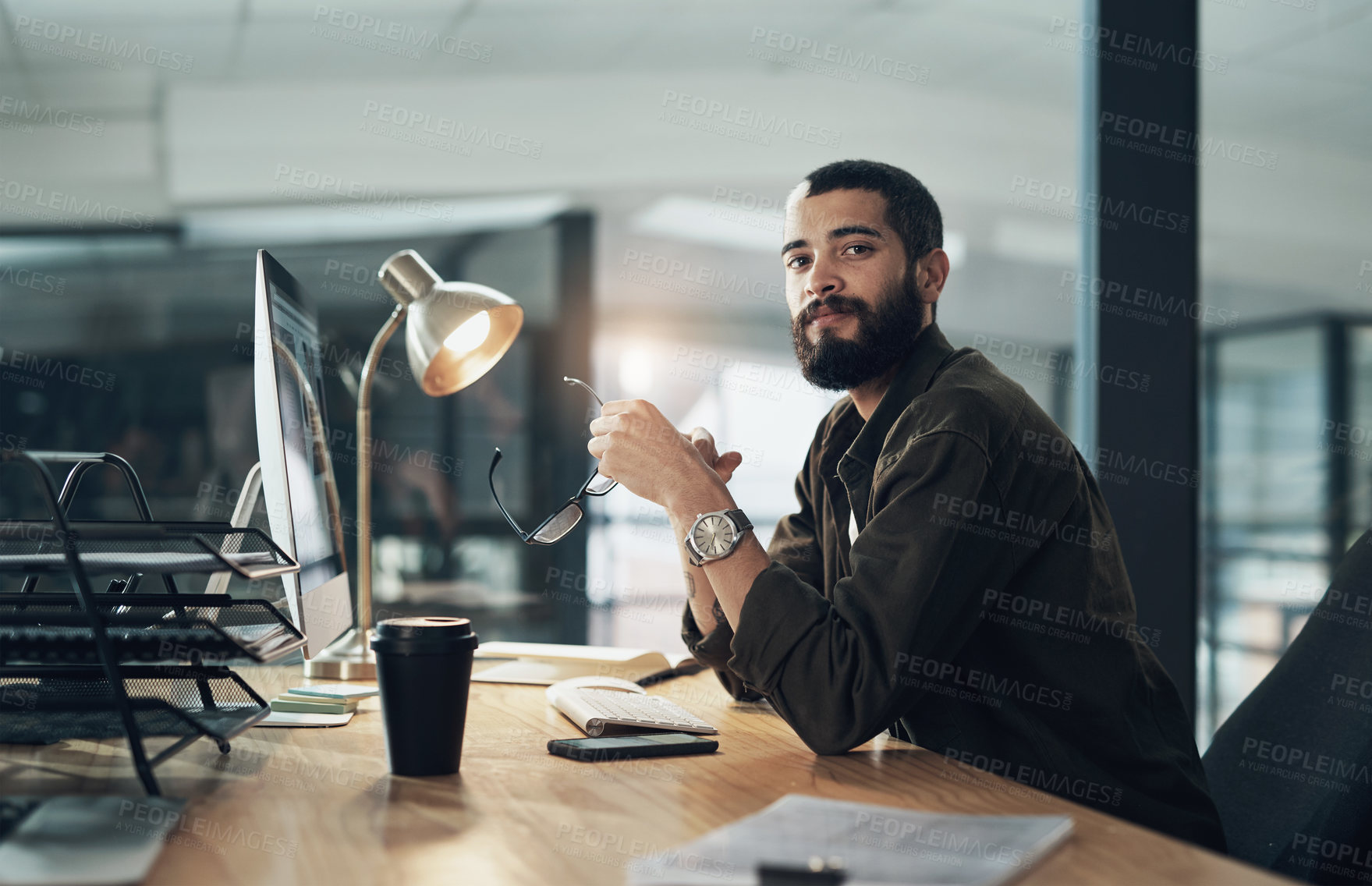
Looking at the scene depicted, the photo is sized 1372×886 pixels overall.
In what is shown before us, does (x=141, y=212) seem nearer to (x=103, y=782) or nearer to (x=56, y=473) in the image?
(x=56, y=473)

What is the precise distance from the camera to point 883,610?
983 millimetres

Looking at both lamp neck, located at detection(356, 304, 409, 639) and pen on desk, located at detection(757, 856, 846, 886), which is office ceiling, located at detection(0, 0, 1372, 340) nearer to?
lamp neck, located at detection(356, 304, 409, 639)

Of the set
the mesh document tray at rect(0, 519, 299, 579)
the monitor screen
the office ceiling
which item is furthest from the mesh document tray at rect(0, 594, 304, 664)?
the office ceiling

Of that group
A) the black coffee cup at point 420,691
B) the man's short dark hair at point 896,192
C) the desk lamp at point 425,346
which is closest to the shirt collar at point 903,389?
the man's short dark hair at point 896,192

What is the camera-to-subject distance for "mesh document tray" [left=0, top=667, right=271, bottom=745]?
35.7 inches

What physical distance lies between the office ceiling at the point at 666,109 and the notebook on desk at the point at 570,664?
1763 mm

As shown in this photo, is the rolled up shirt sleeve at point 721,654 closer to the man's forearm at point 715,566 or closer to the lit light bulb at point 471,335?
the man's forearm at point 715,566

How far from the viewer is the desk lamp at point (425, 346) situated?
4.46 ft

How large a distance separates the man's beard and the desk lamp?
1.47 ft

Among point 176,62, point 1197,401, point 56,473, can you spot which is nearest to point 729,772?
point 1197,401

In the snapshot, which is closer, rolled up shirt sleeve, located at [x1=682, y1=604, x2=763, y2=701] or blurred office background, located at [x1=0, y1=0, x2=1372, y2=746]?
rolled up shirt sleeve, located at [x1=682, y1=604, x2=763, y2=701]

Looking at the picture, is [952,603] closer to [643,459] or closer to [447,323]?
[643,459]

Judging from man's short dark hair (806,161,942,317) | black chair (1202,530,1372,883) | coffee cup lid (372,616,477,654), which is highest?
man's short dark hair (806,161,942,317)

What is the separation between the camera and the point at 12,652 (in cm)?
85
